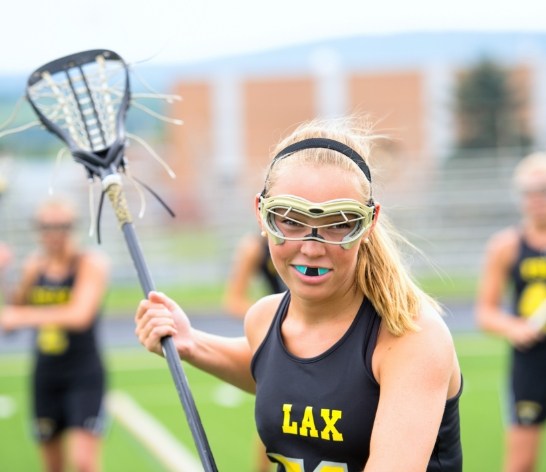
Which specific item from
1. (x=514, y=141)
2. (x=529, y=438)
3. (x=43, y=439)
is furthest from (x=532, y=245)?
(x=514, y=141)

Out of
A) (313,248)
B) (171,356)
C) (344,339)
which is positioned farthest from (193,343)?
(313,248)

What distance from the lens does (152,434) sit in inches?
374

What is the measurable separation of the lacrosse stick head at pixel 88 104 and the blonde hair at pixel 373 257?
949mm

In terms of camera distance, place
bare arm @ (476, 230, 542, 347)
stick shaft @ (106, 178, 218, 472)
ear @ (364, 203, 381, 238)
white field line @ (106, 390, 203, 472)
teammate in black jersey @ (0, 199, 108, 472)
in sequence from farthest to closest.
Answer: white field line @ (106, 390, 203, 472)
teammate in black jersey @ (0, 199, 108, 472)
bare arm @ (476, 230, 542, 347)
stick shaft @ (106, 178, 218, 472)
ear @ (364, 203, 381, 238)

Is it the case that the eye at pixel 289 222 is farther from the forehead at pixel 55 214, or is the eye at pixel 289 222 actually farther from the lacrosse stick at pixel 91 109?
the forehead at pixel 55 214

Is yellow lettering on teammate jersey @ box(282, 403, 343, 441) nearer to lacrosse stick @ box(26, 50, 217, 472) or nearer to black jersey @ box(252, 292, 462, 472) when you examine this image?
black jersey @ box(252, 292, 462, 472)

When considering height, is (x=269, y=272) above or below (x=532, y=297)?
above

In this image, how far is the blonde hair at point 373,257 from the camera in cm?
296

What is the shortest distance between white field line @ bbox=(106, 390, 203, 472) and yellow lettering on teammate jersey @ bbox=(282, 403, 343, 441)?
16.1ft

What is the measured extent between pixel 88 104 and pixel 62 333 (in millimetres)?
3822

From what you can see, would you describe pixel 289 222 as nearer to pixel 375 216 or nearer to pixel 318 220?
pixel 318 220

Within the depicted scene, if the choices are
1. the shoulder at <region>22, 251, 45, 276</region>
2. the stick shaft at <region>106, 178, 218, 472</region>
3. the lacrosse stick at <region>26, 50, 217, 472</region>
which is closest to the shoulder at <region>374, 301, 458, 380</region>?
the stick shaft at <region>106, 178, 218, 472</region>

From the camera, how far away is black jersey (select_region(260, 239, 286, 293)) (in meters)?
7.76

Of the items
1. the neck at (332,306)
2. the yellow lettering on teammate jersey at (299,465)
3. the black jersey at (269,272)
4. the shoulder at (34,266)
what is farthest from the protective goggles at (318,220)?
the shoulder at (34,266)
